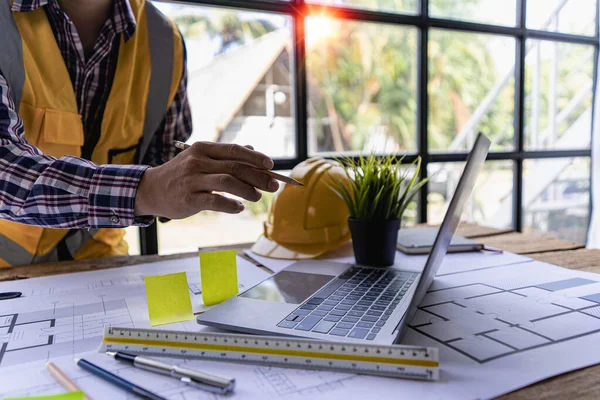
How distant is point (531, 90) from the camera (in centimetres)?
281

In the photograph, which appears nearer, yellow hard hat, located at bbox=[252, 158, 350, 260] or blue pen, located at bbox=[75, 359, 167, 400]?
blue pen, located at bbox=[75, 359, 167, 400]

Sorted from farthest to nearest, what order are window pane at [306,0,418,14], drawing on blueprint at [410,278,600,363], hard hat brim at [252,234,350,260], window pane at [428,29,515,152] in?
window pane at [428,29,515,152] → window pane at [306,0,418,14] → hard hat brim at [252,234,350,260] → drawing on blueprint at [410,278,600,363]

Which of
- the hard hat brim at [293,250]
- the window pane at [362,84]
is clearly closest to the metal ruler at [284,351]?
the hard hat brim at [293,250]

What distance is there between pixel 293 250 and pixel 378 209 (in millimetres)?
247

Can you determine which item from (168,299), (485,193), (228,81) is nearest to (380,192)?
(168,299)

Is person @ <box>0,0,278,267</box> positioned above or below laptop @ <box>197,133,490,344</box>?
above

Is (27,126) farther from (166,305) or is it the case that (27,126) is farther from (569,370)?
(569,370)

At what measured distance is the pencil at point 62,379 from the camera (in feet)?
1.56

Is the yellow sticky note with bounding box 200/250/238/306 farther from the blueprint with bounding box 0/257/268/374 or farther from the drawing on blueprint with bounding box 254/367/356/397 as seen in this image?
the drawing on blueprint with bounding box 254/367/356/397

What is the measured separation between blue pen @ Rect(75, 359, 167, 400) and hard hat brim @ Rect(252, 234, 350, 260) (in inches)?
23.8

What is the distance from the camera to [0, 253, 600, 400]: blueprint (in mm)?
475

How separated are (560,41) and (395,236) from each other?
2.22 metres

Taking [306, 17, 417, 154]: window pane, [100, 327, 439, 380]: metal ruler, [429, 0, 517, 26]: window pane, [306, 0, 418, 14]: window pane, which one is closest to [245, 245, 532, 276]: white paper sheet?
[100, 327, 439, 380]: metal ruler

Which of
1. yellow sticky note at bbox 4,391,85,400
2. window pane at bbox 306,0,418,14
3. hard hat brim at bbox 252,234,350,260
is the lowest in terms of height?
yellow sticky note at bbox 4,391,85,400
